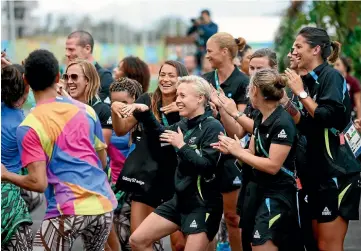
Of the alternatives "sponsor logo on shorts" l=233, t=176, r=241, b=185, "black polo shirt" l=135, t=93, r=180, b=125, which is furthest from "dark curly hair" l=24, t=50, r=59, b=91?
"sponsor logo on shorts" l=233, t=176, r=241, b=185

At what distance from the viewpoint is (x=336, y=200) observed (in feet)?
25.1

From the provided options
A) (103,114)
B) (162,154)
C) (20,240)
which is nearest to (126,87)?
(103,114)

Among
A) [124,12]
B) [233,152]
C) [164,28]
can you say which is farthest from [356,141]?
[164,28]

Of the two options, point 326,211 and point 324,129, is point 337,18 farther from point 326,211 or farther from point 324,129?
point 326,211

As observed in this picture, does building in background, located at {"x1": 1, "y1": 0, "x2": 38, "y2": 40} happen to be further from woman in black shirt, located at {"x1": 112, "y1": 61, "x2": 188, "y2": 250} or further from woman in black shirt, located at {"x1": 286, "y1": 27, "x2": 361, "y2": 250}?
woman in black shirt, located at {"x1": 286, "y1": 27, "x2": 361, "y2": 250}

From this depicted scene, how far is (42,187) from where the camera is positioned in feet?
20.0

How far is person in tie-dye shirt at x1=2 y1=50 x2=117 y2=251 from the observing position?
6168 mm

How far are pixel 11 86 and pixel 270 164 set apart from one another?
201 centimetres

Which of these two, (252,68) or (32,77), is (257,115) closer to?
(252,68)

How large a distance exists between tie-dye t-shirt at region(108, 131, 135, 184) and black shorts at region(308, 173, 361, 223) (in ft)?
6.90

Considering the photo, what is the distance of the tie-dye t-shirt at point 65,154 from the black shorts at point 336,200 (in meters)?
2.02

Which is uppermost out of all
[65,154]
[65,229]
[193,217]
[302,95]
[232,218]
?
[302,95]

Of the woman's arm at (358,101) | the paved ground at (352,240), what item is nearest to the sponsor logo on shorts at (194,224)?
the paved ground at (352,240)

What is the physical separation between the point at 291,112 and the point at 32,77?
2198 millimetres
